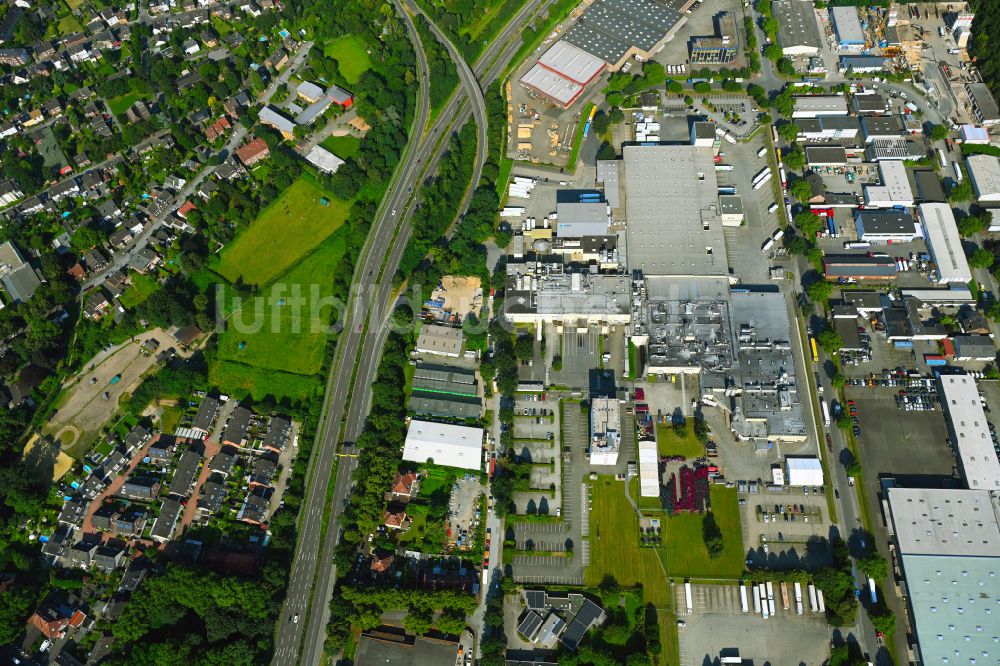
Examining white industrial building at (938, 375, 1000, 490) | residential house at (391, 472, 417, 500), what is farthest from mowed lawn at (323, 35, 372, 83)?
white industrial building at (938, 375, 1000, 490)

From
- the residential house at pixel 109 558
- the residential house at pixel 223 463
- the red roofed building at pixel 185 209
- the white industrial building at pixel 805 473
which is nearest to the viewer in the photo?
the white industrial building at pixel 805 473

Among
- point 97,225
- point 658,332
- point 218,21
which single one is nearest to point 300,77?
point 218,21

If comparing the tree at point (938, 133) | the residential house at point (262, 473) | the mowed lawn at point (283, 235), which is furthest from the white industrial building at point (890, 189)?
the residential house at point (262, 473)

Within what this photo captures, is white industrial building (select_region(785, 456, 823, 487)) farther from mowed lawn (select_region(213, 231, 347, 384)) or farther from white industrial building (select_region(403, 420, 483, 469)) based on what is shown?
mowed lawn (select_region(213, 231, 347, 384))

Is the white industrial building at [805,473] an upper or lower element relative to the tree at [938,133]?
lower

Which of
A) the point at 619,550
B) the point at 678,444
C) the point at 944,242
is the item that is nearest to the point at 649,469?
the point at 678,444

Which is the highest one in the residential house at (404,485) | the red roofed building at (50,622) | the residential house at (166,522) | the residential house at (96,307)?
the residential house at (96,307)

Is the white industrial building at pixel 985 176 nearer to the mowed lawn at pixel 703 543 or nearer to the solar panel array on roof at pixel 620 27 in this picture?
the solar panel array on roof at pixel 620 27
